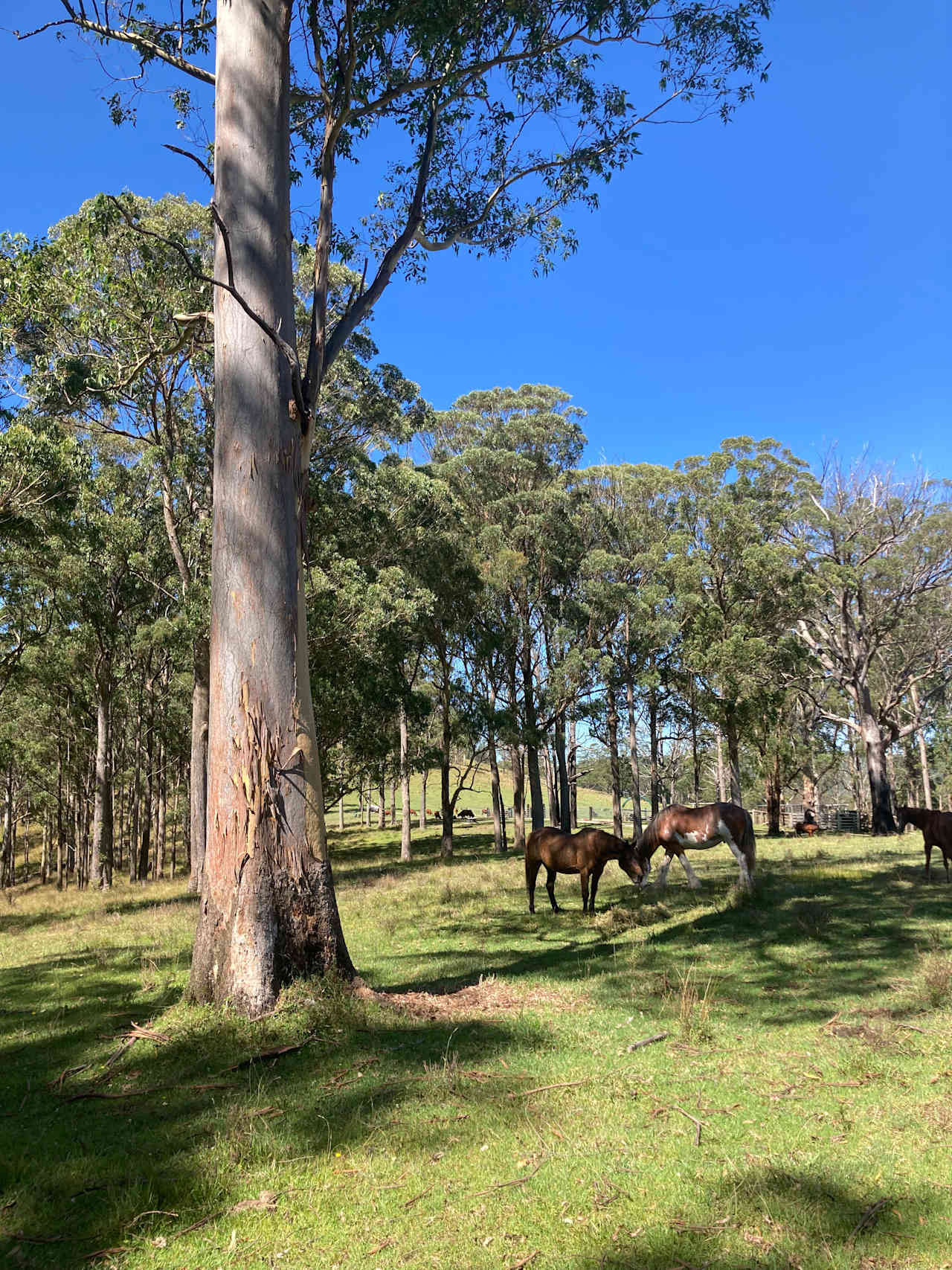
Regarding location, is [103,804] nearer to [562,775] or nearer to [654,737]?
[562,775]

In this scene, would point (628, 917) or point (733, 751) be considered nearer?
point (628, 917)

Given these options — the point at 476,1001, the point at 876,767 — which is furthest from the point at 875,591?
the point at 476,1001

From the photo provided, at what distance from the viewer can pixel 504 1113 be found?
4.39 metres

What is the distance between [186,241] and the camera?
725 inches

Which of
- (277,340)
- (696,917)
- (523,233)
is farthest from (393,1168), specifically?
(523,233)

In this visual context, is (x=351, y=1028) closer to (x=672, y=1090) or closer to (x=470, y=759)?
(x=672, y=1090)

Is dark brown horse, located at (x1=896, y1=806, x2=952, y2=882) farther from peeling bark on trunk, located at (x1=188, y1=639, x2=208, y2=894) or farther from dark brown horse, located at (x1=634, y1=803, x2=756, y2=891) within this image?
peeling bark on trunk, located at (x1=188, y1=639, x2=208, y2=894)

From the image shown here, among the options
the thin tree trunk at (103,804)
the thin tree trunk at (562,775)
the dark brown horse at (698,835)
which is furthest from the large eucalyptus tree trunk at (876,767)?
the thin tree trunk at (103,804)

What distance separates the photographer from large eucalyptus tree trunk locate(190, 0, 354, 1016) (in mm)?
6062

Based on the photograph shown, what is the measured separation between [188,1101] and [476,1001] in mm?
2789

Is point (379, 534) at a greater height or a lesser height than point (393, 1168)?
greater

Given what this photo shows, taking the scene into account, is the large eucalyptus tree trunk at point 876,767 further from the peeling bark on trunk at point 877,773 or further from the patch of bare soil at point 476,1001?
the patch of bare soil at point 476,1001

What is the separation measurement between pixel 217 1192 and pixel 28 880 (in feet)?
162

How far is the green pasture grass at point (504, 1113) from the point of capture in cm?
321
